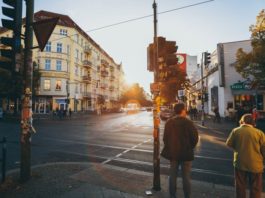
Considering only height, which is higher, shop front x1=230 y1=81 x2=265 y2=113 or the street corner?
shop front x1=230 y1=81 x2=265 y2=113

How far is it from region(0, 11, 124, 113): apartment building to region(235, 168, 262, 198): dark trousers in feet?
106

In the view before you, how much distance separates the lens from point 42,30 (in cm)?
476

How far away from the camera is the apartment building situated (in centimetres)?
3856

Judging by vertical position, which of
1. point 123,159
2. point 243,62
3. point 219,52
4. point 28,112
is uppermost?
point 219,52

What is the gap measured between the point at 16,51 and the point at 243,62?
18.5 m

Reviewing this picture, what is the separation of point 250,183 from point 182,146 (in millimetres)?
1303

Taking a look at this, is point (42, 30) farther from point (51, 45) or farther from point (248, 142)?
point (51, 45)

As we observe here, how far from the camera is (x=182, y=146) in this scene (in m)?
3.71

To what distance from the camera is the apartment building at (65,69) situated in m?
38.6

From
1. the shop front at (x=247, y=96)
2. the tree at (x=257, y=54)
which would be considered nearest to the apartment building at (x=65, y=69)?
the shop front at (x=247, y=96)

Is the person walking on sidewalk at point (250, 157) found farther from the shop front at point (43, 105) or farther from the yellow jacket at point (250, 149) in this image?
the shop front at point (43, 105)

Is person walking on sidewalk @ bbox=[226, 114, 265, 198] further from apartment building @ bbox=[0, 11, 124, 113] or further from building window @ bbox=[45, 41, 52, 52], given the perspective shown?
building window @ bbox=[45, 41, 52, 52]

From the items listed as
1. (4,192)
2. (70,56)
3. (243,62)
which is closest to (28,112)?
(4,192)

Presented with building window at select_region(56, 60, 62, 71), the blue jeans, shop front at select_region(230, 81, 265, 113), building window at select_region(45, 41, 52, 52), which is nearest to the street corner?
the blue jeans
